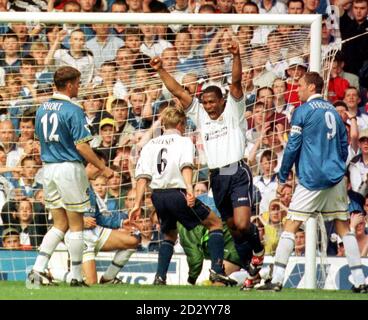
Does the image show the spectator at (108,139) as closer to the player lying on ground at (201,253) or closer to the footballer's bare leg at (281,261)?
the player lying on ground at (201,253)

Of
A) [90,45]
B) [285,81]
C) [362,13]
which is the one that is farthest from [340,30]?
[90,45]

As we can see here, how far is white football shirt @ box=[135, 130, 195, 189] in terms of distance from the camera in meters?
13.4

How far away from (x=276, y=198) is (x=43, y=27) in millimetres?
3440

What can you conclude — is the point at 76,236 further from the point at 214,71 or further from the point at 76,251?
the point at 214,71

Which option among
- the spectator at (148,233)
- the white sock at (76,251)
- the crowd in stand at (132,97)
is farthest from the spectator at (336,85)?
the white sock at (76,251)

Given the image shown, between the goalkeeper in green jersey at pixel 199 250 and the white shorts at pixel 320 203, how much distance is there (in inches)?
64.8

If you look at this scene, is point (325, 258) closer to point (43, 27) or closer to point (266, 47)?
point (266, 47)

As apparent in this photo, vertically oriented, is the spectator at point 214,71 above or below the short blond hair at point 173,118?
above

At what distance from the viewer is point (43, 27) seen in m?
16.0

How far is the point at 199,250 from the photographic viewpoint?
14211mm

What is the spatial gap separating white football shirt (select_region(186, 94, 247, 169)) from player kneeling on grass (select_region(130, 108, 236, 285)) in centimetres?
23

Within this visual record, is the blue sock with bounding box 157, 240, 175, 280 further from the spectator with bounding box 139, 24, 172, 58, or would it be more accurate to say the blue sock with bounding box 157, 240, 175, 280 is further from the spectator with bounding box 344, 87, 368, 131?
A: the spectator with bounding box 344, 87, 368, 131

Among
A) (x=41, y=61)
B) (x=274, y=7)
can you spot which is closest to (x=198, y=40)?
(x=41, y=61)

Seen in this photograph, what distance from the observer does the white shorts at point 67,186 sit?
12664 millimetres
